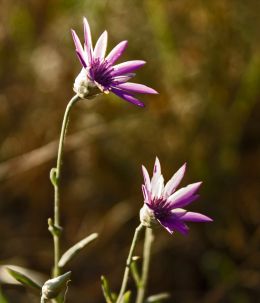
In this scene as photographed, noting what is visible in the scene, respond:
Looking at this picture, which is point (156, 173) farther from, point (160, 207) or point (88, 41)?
point (88, 41)

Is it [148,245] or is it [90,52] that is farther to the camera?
[148,245]

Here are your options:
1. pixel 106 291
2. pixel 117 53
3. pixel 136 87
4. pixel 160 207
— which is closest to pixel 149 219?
pixel 160 207

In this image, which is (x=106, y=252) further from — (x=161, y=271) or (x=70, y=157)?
(x=70, y=157)

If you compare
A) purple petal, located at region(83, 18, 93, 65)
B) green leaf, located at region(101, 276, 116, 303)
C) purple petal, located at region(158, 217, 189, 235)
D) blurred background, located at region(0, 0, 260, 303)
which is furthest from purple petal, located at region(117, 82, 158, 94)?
blurred background, located at region(0, 0, 260, 303)

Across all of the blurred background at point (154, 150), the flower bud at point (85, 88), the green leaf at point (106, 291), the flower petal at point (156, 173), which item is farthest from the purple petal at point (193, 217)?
the blurred background at point (154, 150)

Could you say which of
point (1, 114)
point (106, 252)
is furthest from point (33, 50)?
point (106, 252)

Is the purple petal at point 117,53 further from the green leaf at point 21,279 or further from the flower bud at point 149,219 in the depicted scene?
the green leaf at point 21,279
